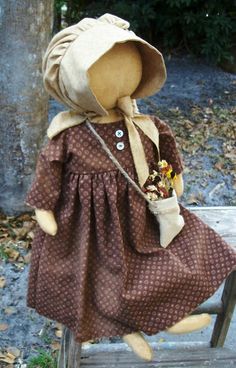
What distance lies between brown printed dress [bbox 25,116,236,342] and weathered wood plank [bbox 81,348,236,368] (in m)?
0.50

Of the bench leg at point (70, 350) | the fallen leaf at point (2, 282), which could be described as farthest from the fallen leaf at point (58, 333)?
the bench leg at point (70, 350)

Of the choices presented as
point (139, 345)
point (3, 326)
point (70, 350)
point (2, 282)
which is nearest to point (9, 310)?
point (3, 326)

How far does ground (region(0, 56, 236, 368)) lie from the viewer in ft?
8.13

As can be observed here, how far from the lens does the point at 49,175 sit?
129cm

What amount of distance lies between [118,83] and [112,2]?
4.78 meters

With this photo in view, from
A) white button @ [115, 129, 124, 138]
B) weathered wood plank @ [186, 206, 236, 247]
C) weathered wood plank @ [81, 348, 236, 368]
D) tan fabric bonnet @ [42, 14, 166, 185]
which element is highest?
tan fabric bonnet @ [42, 14, 166, 185]

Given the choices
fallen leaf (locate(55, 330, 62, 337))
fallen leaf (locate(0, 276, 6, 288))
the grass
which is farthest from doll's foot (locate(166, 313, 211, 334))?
fallen leaf (locate(0, 276, 6, 288))

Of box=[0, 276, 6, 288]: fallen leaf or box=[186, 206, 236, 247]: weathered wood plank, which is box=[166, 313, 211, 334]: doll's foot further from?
box=[0, 276, 6, 288]: fallen leaf

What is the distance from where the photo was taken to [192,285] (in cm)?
136

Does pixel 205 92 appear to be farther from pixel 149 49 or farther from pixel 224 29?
pixel 149 49

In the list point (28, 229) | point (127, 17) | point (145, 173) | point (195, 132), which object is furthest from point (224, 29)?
point (145, 173)

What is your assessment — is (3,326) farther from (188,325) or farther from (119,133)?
(119,133)

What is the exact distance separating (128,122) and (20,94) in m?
1.51

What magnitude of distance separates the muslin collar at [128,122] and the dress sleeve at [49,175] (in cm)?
3
